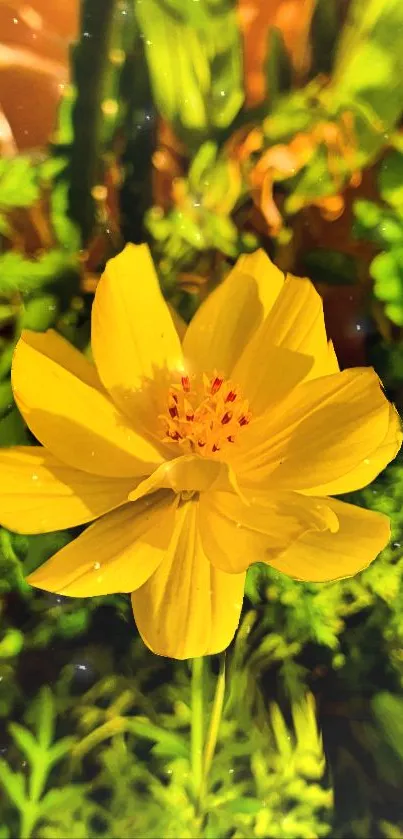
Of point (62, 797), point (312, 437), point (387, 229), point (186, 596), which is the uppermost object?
point (387, 229)

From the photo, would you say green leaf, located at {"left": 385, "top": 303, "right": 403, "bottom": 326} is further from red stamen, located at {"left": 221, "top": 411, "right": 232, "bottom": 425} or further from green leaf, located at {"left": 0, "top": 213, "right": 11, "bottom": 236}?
green leaf, located at {"left": 0, "top": 213, "right": 11, "bottom": 236}

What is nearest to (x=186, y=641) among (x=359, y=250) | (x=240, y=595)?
(x=240, y=595)

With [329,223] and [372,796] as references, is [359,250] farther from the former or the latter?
[372,796]

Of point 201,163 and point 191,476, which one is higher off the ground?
point 201,163


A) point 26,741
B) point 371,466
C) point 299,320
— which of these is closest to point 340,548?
point 371,466

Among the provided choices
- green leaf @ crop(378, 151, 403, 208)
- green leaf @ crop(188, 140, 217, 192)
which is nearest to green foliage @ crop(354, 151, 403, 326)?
green leaf @ crop(378, 151, 403, 208)

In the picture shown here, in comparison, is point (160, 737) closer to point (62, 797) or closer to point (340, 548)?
point (62, 797)
